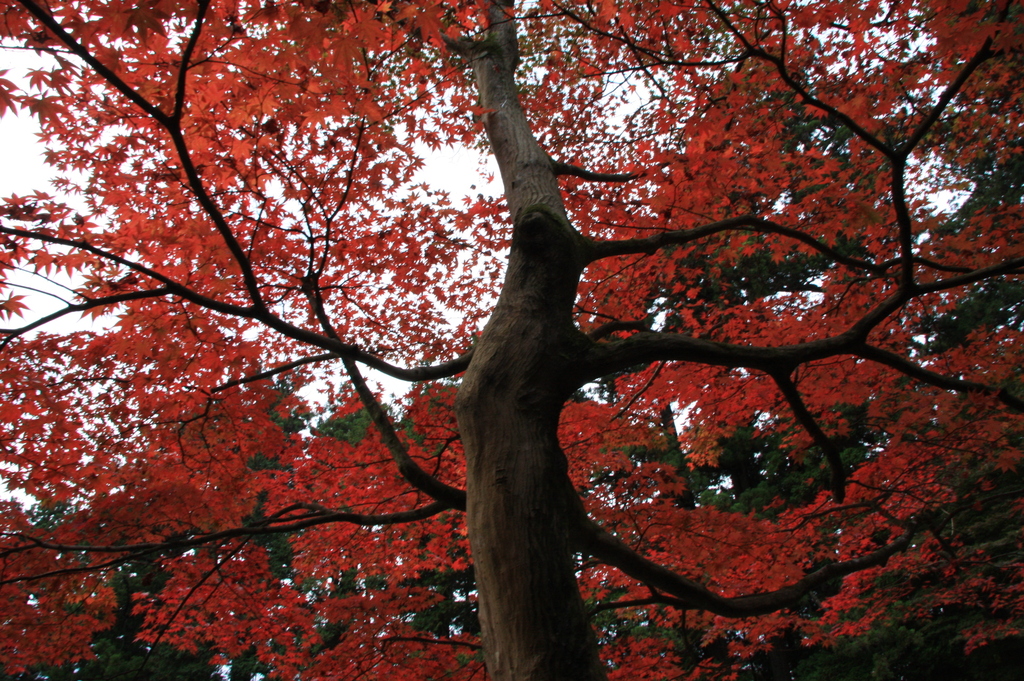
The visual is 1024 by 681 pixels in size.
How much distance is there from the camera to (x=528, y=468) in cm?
248

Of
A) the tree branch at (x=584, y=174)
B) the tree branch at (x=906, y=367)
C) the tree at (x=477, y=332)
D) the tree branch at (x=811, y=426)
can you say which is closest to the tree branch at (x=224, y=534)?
the tree at (x=477, y=332)

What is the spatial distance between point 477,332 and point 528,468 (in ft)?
16.6

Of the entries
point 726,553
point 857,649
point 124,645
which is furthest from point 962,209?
point 124,645

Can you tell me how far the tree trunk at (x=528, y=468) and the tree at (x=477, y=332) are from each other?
0.5 inches

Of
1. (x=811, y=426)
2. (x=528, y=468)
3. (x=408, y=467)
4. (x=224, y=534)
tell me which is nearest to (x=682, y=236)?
(x=811, y=426)

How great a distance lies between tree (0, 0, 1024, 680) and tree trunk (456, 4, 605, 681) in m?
0.01

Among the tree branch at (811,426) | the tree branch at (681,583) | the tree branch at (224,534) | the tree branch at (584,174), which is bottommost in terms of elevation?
the tree branch at (681,583)

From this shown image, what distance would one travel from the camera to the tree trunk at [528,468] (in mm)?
2195

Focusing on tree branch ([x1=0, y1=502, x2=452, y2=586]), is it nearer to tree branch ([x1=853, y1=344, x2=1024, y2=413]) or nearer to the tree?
the tree

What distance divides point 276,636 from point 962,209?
1540cm

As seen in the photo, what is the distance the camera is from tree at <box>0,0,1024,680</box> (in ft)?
8.57

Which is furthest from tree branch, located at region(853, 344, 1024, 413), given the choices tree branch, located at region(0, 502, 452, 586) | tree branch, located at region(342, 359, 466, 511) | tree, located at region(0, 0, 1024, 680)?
tree branch, located at region(0, 502, 452, 586)

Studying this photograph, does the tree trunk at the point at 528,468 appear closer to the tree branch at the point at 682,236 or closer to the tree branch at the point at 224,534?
the tree branch at the point at 682,236

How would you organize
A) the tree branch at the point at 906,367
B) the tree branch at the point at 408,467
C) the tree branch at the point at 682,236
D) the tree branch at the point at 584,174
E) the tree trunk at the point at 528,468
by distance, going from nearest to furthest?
the tree trunk at the point at 528,468 → the tree branch at the point at 906,367 → the tree branch at the point at 408,467 → the tree branch at the point at 682,236 → the tree branch at the point at 584,174
